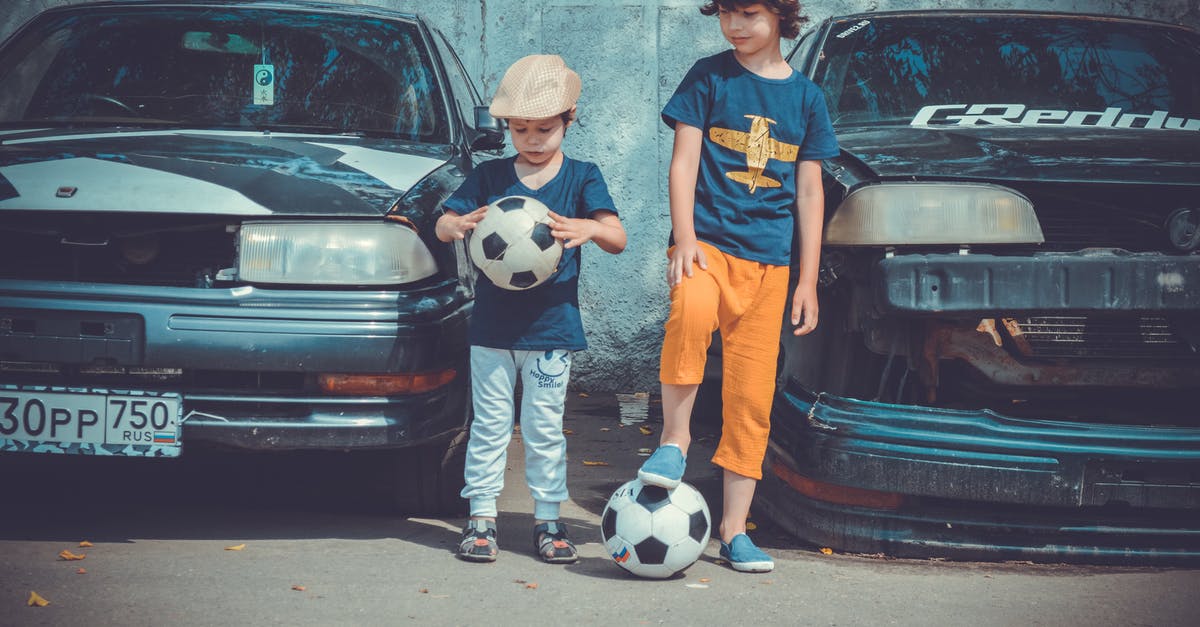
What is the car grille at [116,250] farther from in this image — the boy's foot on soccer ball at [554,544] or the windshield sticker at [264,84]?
the boy's foot on soccer ball at [554,544]

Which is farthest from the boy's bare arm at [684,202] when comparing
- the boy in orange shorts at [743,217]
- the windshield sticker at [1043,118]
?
A: the windshield sticker at [1043,118]

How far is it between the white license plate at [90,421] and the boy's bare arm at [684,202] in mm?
1381

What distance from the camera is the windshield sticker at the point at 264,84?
4266mm

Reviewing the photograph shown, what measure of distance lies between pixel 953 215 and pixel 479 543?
156cm

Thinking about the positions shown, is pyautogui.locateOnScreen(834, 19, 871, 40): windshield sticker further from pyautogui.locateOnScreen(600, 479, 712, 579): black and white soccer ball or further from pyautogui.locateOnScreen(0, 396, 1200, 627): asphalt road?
pyautogui.locateOnScreen(600, 479, 712, 579): black and white soccer ball

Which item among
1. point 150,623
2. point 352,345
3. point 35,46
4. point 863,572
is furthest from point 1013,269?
point 35,46

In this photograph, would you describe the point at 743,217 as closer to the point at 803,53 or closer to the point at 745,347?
the point at 745,347

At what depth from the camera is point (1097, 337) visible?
138 inches

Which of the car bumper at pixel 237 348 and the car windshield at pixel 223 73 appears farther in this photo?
the car windshield at pixel 223 73

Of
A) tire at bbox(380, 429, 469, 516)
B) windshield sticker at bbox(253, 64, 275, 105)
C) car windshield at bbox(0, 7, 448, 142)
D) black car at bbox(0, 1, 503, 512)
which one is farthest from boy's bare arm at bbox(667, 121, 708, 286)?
windshield sticker at bbox(253, 64, 275, 105)

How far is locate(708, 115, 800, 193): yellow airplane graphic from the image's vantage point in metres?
3.39

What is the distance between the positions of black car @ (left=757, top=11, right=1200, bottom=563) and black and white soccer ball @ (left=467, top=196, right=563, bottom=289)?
2.63 feet

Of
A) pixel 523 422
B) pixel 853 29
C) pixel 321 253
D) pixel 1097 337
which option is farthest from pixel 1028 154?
pixel 321 253

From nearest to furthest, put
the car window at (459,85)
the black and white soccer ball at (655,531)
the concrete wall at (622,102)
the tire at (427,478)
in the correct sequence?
the black and white soccer ball at (655,531)
the tire at (427,478)
the car window at (459,85)
the concrete wall at (622,102)
